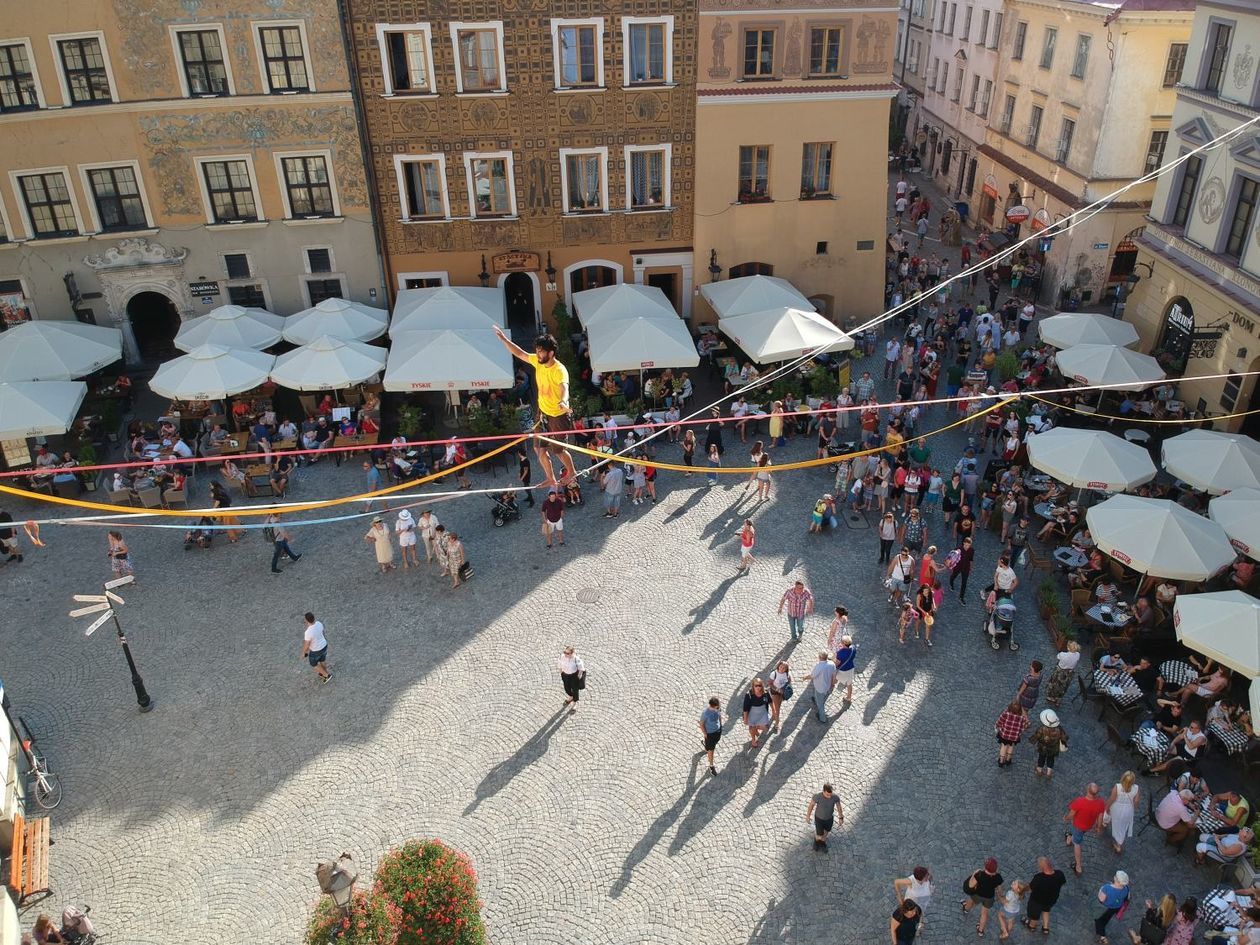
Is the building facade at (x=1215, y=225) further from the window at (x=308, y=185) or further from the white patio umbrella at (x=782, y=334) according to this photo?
the window at (x=308, y=185)

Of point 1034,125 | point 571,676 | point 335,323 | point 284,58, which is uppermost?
point 284,58

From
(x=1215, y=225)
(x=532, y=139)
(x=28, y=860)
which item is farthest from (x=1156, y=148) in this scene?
(x=28, y=860)

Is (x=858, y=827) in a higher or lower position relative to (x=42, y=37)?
lower

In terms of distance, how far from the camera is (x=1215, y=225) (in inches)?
892

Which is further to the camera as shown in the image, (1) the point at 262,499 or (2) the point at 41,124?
(2) the point at 41,124

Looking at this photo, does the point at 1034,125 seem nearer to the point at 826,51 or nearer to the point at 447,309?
the point at 826,51

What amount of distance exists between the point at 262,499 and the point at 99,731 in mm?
7322

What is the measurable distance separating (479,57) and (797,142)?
9216 millimetres

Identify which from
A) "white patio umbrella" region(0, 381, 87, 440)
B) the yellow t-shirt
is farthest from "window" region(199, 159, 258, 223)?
the yellow t-shirt

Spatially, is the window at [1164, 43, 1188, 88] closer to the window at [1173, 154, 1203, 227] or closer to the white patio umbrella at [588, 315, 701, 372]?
the window at [1173, 154, 1203, 227]

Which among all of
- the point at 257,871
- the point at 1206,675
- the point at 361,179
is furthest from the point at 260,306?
the point at 1206,675

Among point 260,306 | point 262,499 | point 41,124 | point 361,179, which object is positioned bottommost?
point 262,499

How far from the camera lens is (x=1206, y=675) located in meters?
15.2

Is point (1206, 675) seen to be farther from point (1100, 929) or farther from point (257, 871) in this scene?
point (257, 871)
